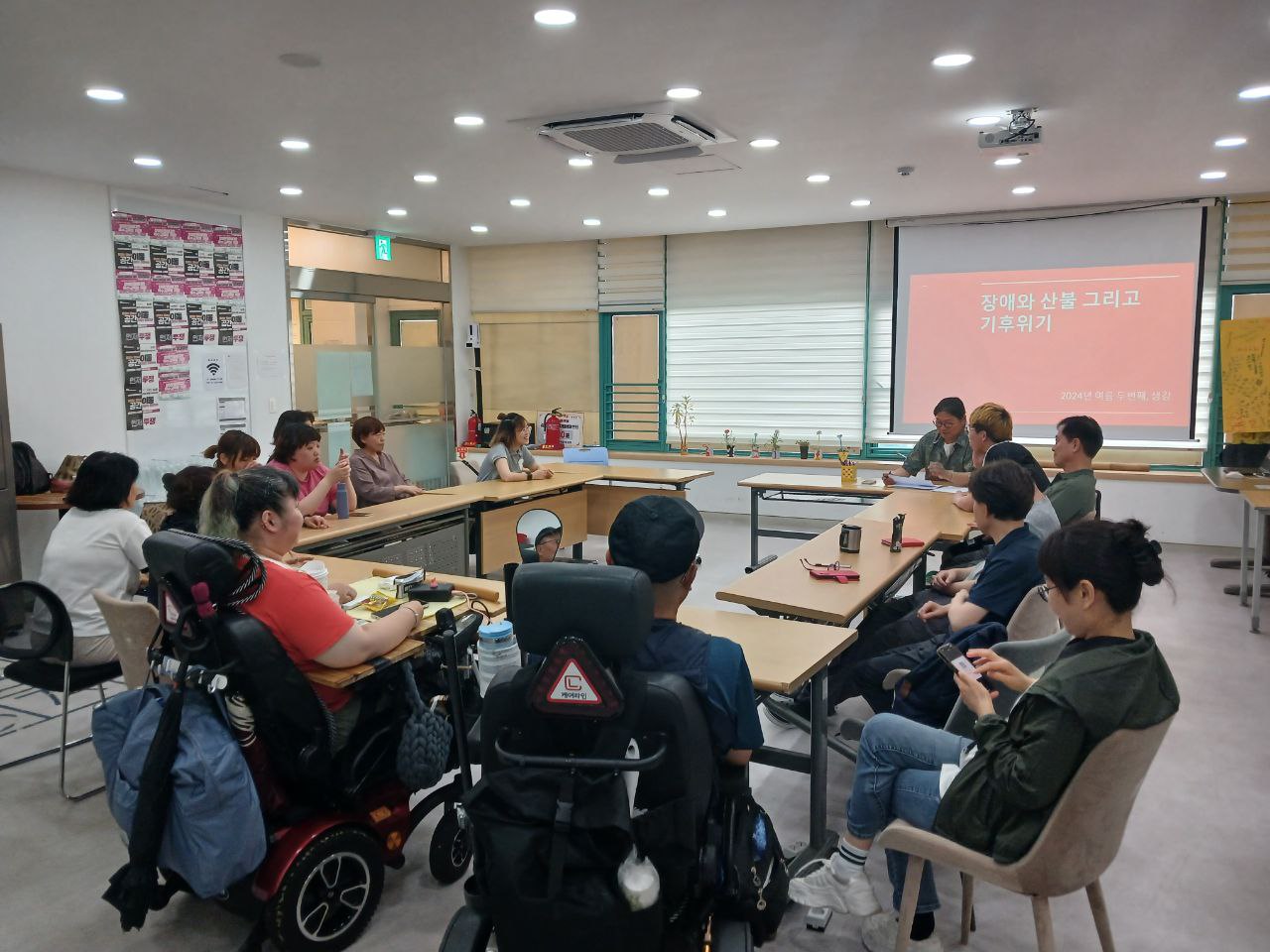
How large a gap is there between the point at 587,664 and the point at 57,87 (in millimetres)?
4195

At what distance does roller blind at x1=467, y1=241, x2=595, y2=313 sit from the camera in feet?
30.0

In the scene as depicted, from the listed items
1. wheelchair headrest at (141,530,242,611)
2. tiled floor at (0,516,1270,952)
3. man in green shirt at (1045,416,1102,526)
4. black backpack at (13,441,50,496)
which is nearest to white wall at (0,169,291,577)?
black backpack at (13,441,50,496)

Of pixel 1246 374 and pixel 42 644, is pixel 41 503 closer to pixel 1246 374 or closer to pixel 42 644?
pixel 42 644

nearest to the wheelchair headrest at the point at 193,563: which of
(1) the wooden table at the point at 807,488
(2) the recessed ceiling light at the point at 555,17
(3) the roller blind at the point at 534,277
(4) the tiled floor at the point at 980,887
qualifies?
(4) the tiled floor at the point at 980,887

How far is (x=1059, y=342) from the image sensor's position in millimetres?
7469

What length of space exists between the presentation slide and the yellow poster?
317 millimetres

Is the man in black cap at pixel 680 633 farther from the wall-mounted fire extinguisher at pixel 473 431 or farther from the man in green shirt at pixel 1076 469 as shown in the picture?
the wall-mounted fire extinguisher at pixel 473 431

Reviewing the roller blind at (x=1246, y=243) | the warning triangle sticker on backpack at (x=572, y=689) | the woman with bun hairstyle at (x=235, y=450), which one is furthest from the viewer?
the roller blind at (x=1246, y=243)

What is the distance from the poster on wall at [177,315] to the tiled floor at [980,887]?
3456 mm

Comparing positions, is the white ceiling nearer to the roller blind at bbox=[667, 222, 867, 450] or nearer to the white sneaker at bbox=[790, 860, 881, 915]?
the roller blind at bbox=[667, 222, 867, 450]

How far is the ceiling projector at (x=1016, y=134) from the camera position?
4457 mm

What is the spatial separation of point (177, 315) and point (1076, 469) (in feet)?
20.8

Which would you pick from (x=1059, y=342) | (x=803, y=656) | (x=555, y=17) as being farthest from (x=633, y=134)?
(x=1059, y=342)

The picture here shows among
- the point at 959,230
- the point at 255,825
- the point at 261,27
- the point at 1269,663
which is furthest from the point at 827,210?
the point at 255,825
